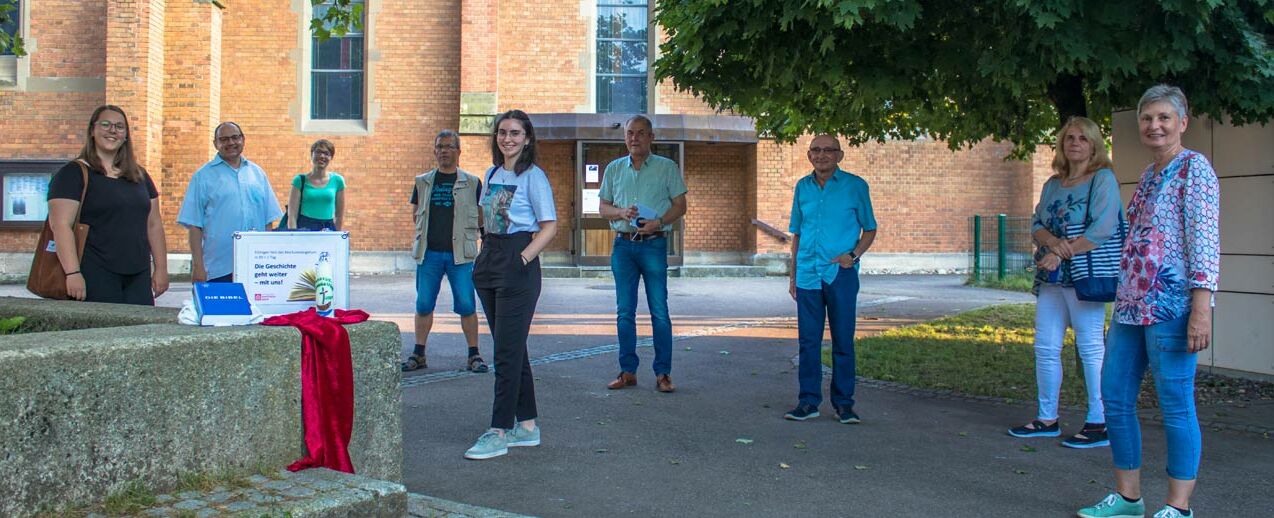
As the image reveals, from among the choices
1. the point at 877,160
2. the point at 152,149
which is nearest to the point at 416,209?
the point at 152,149

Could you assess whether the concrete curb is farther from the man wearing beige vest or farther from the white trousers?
the man wearing beige vest

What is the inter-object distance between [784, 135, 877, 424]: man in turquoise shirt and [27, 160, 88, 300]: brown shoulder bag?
3940 millimetres

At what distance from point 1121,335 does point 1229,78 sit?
2.34 meters

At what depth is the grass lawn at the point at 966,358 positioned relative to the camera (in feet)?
24.7

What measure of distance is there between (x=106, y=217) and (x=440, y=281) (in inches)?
116

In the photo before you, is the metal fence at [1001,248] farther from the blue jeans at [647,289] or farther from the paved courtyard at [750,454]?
the blue jeans at [647,289]

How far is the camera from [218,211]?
6.37 metres

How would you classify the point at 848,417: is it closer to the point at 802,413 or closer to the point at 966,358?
the point at 802,413

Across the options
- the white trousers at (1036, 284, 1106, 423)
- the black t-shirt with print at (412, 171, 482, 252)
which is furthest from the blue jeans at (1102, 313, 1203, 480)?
the black t-shirt with print at (412, 171, 482, 252)

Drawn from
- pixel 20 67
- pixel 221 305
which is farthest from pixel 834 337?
pixel 20 67

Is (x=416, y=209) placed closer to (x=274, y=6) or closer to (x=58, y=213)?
(x=58, y=213)

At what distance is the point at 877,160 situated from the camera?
2303 cm

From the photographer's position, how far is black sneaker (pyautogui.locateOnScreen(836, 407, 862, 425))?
618cm

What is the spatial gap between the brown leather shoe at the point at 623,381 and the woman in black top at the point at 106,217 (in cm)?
309
